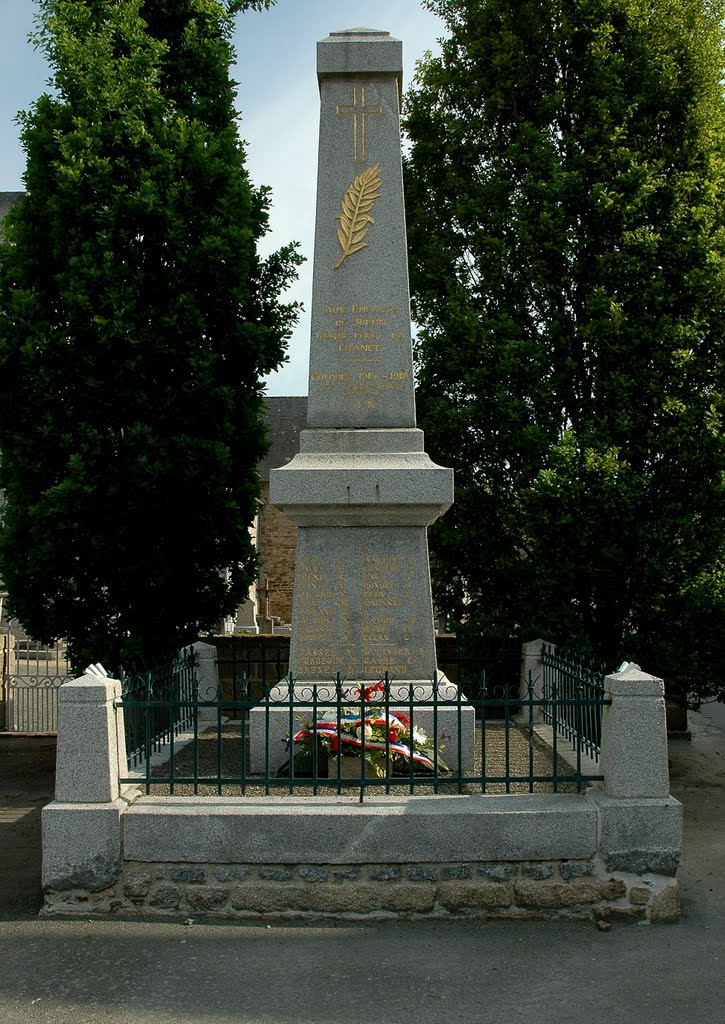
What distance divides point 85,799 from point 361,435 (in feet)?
10.6

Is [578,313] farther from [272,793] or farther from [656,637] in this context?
[272,793]

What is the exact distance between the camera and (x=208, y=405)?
9719 millimetres

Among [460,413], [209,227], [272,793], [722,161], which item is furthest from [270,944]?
[722,161]

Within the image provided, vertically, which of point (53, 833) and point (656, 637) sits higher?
point (656, 637)

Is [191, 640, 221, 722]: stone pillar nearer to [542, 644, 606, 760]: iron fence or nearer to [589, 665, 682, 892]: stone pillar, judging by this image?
[542, 644, 606, 760]: iron fence

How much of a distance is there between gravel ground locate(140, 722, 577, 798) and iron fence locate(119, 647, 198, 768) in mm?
211

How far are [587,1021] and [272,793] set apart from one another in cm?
237

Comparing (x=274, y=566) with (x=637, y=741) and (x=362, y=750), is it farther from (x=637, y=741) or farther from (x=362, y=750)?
(x=637, y=741)

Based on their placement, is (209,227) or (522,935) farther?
(209,227)

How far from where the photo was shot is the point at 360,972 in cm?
467

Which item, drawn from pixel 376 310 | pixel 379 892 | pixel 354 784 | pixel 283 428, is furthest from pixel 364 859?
pixel 283 428

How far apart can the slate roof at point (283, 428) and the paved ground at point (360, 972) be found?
2717cm

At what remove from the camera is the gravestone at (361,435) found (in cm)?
685

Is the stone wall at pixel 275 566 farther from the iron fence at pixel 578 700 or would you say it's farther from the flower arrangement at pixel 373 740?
the flower arrangement at pixel 373 740
